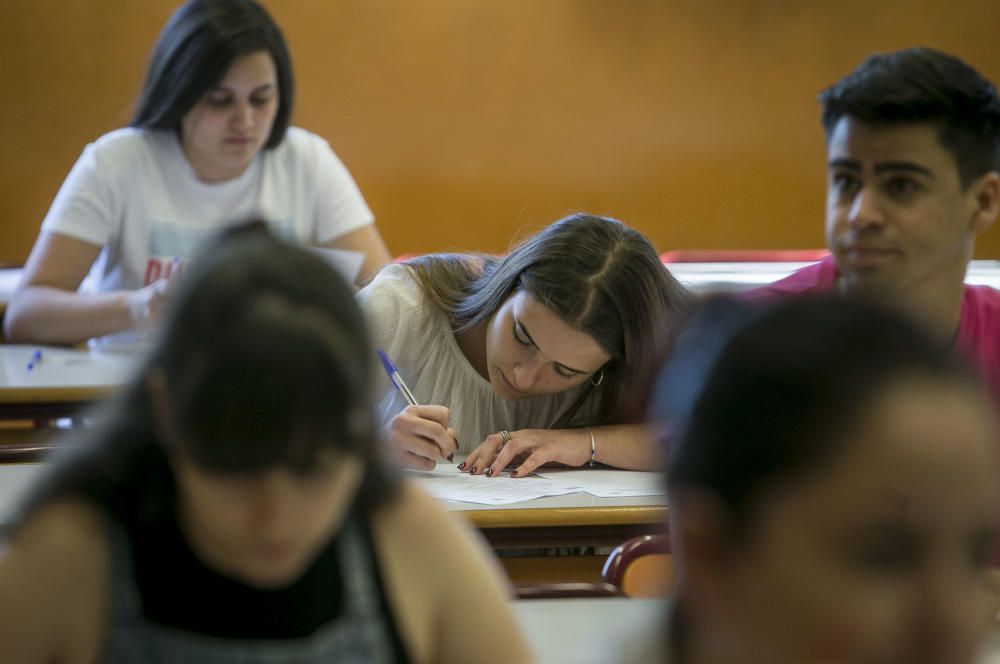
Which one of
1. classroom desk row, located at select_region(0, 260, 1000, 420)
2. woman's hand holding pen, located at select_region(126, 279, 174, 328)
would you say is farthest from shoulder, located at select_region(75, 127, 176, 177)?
classroom desk row, located at select_region(0, 260, 1000, 420)

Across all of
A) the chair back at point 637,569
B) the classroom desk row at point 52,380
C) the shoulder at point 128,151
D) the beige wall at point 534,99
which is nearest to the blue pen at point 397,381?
the classroom desk row at point 52,380

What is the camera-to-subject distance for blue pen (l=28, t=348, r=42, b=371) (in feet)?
9.69

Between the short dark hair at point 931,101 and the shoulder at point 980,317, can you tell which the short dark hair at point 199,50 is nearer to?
the short dark hair at point 931,101

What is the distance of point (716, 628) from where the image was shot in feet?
2.14

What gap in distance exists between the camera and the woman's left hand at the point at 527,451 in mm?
2246

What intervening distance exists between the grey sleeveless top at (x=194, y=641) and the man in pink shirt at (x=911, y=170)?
3.20 feet

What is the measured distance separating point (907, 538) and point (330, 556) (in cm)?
56

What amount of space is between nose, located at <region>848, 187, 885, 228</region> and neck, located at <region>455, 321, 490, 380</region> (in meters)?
0.91

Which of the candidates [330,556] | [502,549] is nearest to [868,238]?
[502,549]

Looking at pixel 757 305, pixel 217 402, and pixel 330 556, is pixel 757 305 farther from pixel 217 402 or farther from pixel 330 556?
pixel 330 556

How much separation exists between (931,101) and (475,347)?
1.07 metres

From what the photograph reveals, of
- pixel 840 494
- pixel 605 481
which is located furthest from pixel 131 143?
pixel 840 494

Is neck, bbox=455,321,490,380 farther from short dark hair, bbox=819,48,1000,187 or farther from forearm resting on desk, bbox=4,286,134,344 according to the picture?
forearm resting on desk, bbox=4,286,134,344

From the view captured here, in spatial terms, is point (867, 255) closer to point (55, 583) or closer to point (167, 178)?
point (55, 583)
